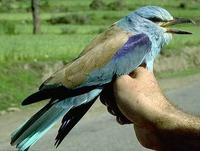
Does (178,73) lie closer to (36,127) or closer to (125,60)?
(125,60)

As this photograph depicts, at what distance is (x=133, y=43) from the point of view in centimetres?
331

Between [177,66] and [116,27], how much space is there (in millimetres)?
15132

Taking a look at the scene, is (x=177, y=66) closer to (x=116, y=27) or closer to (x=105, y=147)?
(x=105, y=147)

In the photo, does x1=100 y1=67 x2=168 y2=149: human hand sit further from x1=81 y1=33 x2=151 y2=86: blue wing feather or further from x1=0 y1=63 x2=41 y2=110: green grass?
x1=0 y1=63 x2=41 y2=110: green grass

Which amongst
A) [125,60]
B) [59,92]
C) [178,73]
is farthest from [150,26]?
[178,73]

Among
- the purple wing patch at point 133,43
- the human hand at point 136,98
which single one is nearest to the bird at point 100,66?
the purple wing patch at point 133,43

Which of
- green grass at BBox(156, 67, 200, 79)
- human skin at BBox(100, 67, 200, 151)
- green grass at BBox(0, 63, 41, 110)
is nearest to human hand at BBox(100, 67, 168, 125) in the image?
human skin at BBox(100, 67, 200, 151)

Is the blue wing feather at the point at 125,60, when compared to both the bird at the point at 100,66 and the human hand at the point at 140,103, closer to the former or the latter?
the bird at the point at 100,66

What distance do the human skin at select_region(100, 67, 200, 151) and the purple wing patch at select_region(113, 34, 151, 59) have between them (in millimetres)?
269

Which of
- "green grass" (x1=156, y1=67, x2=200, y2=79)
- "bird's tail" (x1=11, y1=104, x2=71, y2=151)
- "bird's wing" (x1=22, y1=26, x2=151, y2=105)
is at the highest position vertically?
"bird's wing" (x1=22, y1=26, x2=151, y2=105)

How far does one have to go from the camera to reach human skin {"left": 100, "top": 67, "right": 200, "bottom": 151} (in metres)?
2.68

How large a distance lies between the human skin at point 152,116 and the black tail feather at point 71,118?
21cm

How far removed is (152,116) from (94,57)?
0.66m

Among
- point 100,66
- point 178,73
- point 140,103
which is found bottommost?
point 178,73
